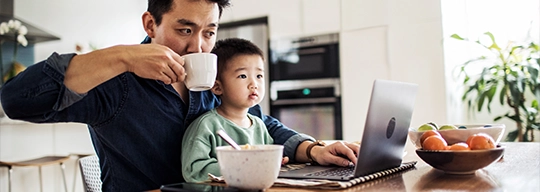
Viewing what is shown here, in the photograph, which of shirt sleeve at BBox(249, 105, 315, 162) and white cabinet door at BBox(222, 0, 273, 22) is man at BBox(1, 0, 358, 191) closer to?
shirt sleeve at BBox(249, 105, 315, 162)

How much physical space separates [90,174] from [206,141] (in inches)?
19.2

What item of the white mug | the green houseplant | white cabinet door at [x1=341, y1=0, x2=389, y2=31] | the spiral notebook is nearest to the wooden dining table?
the spiral notebook

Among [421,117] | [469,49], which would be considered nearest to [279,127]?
[421,117]

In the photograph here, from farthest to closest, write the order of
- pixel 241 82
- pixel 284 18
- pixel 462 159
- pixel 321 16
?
pixel 284 18 → pixel 321 16 → pixel 241 82 → pixel 462 159

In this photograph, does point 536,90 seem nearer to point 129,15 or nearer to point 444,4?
point 444,4

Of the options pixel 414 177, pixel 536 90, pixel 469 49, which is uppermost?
pixel 469 49

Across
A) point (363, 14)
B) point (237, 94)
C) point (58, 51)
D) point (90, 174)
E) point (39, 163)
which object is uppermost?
point (363, 14)

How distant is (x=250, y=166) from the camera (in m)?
0.67

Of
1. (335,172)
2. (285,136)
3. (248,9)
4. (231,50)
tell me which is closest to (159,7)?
(231,50)

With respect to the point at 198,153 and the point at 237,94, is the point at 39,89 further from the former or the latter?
the point at 237,94

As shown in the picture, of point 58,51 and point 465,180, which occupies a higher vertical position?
point 58,51

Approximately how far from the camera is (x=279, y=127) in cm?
138

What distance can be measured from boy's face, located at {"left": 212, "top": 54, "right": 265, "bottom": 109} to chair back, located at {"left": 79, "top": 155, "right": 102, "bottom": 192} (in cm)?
43

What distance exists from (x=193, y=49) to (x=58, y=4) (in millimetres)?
3093
